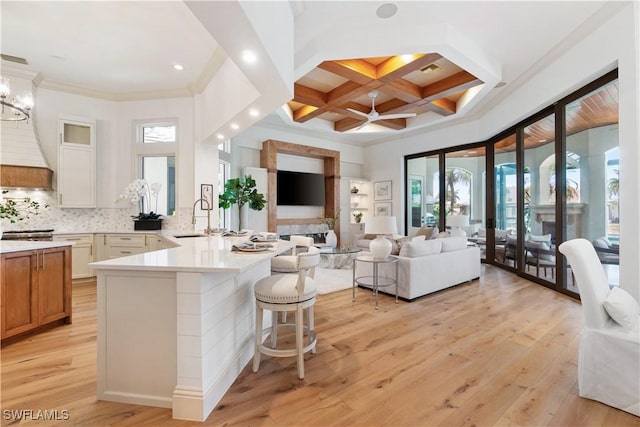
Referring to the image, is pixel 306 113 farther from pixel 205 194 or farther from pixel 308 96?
pixel 205 194

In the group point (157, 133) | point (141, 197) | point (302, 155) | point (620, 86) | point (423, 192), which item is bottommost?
point (141, 197)

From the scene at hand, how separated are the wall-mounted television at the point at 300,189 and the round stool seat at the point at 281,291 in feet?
17.4

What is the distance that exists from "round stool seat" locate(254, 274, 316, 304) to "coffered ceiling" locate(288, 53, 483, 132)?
3.17 metres

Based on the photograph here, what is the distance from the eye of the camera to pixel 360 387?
203 centimetres

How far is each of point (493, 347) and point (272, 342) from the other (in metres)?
1.99

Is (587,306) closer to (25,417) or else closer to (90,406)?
(90,406)

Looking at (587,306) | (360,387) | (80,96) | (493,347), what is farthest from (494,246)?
(80,96)

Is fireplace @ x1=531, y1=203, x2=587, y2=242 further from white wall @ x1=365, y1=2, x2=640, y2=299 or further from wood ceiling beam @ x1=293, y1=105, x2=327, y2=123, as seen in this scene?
wood ceiling beam @ x1=293, y1=105, x2=327, y2=123

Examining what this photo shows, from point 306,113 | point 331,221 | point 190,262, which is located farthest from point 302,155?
point 190,262

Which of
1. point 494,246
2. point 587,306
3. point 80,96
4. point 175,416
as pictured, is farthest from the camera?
point 494,246

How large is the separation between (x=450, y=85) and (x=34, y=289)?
6116mm

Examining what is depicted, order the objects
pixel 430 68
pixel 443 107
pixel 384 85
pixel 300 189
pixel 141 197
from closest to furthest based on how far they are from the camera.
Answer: pixel 430 68 < pixel 384 85 < pixel 141 197 < pixel 443 107 < pixel 300 189

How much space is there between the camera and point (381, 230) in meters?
3.78

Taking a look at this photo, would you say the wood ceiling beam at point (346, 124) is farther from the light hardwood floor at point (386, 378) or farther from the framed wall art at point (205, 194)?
the light hardwood floor at point (386, 378)
